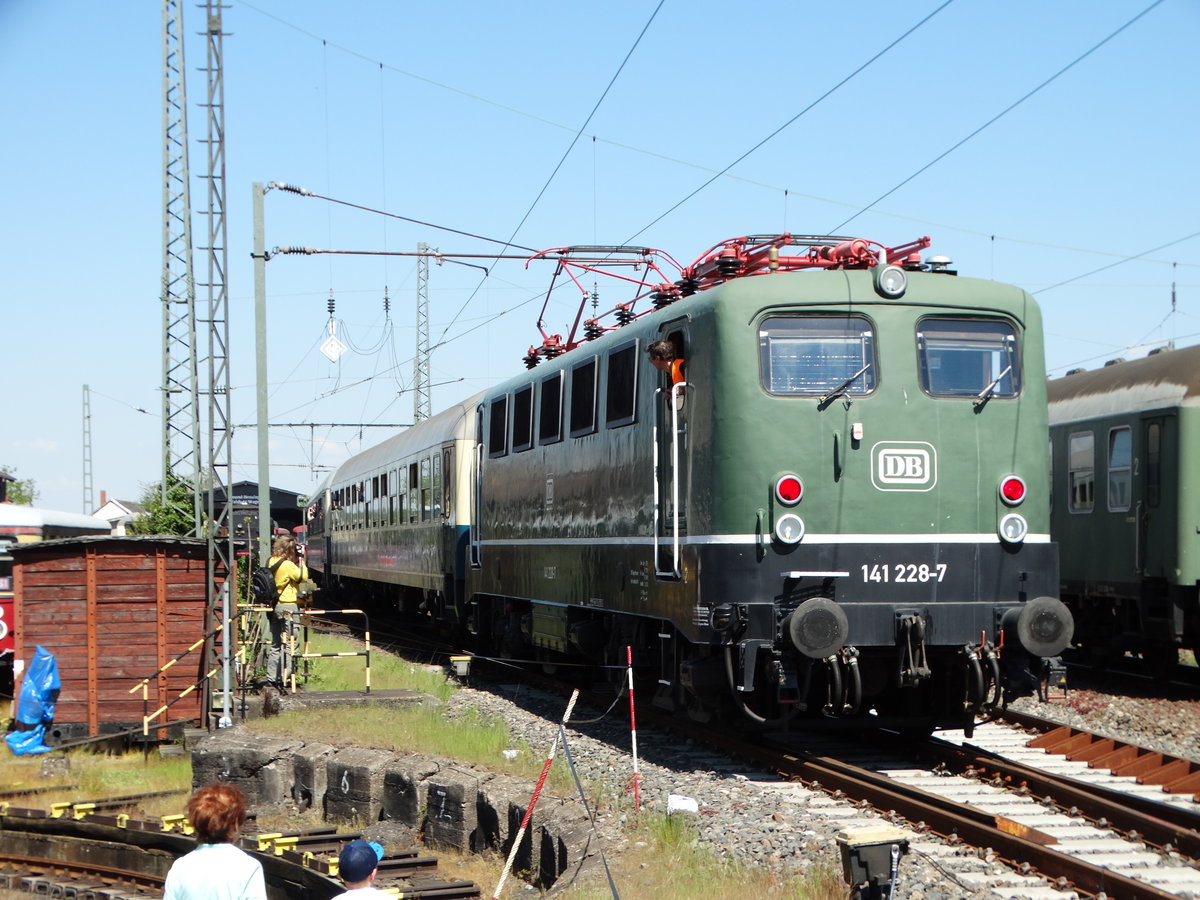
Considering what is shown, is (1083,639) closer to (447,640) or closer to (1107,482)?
(1107,482)

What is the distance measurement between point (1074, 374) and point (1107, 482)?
3006 millimetres

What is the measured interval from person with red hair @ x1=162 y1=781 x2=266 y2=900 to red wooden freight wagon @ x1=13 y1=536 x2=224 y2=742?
9.62m

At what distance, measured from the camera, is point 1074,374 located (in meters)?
→ 19.6

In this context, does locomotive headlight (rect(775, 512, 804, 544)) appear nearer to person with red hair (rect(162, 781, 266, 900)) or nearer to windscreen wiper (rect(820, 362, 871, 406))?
windscreen wiper (rect(820, 362, 871, 406))

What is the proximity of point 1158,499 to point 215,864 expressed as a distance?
13104 millimetres

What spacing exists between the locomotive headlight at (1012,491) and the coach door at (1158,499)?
564 cm

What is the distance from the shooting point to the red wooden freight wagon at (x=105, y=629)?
48.0 feet

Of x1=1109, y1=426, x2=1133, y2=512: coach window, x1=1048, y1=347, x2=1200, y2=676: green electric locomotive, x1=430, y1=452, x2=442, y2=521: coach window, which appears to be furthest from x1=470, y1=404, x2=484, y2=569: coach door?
x1=1109, y1=426, x2=1133, y2=512: coach window

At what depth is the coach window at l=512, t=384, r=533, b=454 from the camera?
1595 cm

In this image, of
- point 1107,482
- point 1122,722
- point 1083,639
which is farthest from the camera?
point 1083,639

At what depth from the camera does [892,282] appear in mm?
10789

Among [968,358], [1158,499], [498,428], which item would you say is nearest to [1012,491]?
[968,358]

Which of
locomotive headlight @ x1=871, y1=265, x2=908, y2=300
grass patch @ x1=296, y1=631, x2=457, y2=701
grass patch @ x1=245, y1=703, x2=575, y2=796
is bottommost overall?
grass patch @ x1=296, y1=631, x2=457, y2=701

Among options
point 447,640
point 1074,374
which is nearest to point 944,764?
point 1074,374
